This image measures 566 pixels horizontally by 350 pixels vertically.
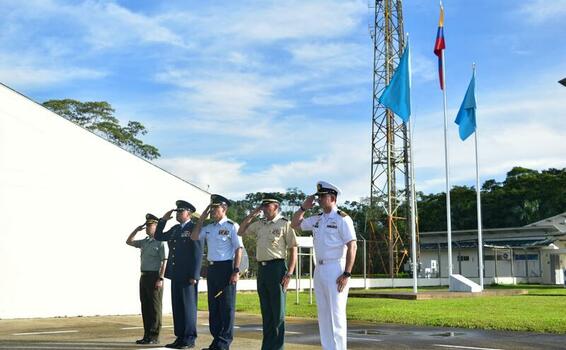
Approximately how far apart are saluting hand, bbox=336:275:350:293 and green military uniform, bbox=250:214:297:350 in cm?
100

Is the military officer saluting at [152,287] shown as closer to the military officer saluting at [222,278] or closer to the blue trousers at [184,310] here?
the blue trousers at [184,310]

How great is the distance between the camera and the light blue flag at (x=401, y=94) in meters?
22.8

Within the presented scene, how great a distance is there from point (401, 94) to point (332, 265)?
1693 cm

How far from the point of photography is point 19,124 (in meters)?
13.9

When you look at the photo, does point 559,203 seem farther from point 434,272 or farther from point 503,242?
point 434,272

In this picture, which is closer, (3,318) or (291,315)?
(3,318)

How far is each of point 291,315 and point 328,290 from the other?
9.23 m

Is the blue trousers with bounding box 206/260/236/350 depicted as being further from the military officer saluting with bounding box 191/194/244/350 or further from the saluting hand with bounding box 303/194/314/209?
the saluting hand with bounding box 303/194/314/209

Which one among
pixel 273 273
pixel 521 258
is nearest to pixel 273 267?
pixel 273 273

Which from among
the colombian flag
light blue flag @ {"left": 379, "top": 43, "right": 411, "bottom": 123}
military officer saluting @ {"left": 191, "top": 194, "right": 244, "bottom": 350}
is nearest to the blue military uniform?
military officer saluting @ {"left": 191, "top": 194, "right": 244, "bottom": 350}

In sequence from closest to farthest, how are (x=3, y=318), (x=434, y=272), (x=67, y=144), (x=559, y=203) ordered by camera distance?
(x=3, y=318) → (x=67, y=144) → (x=434, y=272) → (x=559, y=203)

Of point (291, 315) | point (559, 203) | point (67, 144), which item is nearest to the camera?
point (67, 144)

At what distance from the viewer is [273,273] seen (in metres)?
7.50

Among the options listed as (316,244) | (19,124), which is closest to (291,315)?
(19,124)
